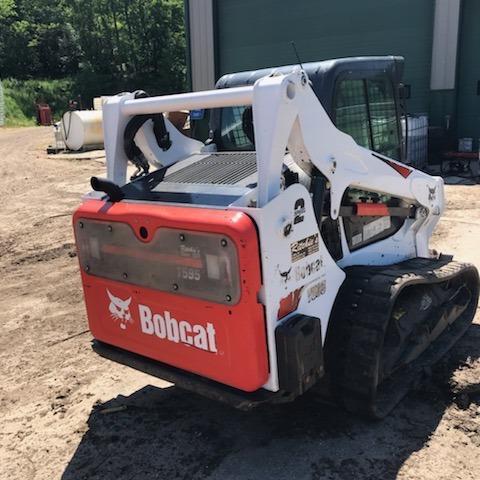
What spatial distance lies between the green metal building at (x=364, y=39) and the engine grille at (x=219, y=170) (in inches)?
483

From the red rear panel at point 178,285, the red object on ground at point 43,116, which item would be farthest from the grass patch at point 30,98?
the red rear panel at point 178,285

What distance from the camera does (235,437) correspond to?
348 cm

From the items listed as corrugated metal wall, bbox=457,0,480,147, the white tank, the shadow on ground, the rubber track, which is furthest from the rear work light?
the white tank

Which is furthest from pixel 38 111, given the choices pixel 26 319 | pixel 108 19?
pixel 26 319

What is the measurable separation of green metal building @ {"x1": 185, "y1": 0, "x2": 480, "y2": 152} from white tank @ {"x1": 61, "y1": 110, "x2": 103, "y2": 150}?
12.5ft

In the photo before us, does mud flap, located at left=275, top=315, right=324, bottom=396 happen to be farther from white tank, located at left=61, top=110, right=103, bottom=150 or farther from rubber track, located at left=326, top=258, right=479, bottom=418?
white tank, located at left=61, top=110, right=103, bottom=150

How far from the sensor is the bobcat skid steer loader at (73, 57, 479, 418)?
286cm

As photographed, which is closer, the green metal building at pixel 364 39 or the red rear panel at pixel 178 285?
the red rear panel at pixel 178 285

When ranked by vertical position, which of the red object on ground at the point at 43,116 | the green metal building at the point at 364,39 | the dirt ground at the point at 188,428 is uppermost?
the green metal building at the point at 364,39

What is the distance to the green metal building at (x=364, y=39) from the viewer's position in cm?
1462

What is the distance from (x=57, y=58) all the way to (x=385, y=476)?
54.8m

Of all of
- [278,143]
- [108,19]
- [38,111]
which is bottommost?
[38,111]

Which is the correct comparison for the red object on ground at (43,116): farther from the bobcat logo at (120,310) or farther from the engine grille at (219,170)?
the bobcat logo at (120,310)

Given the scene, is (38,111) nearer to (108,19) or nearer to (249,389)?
(108,19)
